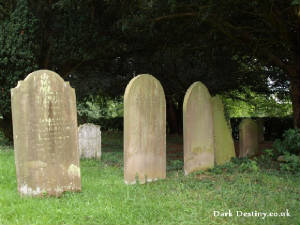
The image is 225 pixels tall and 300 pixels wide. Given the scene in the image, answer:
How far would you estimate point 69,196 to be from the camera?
5.53 meters

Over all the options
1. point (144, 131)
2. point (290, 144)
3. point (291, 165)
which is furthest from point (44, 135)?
point (290, 144)

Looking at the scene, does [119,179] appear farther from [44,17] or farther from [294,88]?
[44,17]

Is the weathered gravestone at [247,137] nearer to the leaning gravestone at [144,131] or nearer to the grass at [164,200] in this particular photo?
→ the grass at [164,200]

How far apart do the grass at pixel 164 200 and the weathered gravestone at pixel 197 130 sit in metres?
0.43

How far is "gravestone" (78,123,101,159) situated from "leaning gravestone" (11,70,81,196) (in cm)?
432

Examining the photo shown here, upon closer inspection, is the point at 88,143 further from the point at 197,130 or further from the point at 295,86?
the point at 295,86

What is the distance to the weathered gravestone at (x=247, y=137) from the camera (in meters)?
10.4

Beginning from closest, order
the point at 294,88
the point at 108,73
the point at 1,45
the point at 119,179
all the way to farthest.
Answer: the point at 119,179 → the point at 294,88 → the point at 1,45 → the point at 108,73

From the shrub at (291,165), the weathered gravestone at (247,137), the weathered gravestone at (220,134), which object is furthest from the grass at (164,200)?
the weathered gravestone at (247,137)

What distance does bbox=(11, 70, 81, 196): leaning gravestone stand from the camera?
5.39 metres

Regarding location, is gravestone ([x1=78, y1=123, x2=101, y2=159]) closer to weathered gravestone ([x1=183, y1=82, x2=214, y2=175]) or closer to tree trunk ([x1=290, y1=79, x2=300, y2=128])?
weathered gravestone ([x1=183, y1=82, x2=214, y2=175])

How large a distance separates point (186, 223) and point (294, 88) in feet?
23.5

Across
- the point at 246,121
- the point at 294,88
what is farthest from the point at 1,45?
the point at 294,88

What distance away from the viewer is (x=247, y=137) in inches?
410
